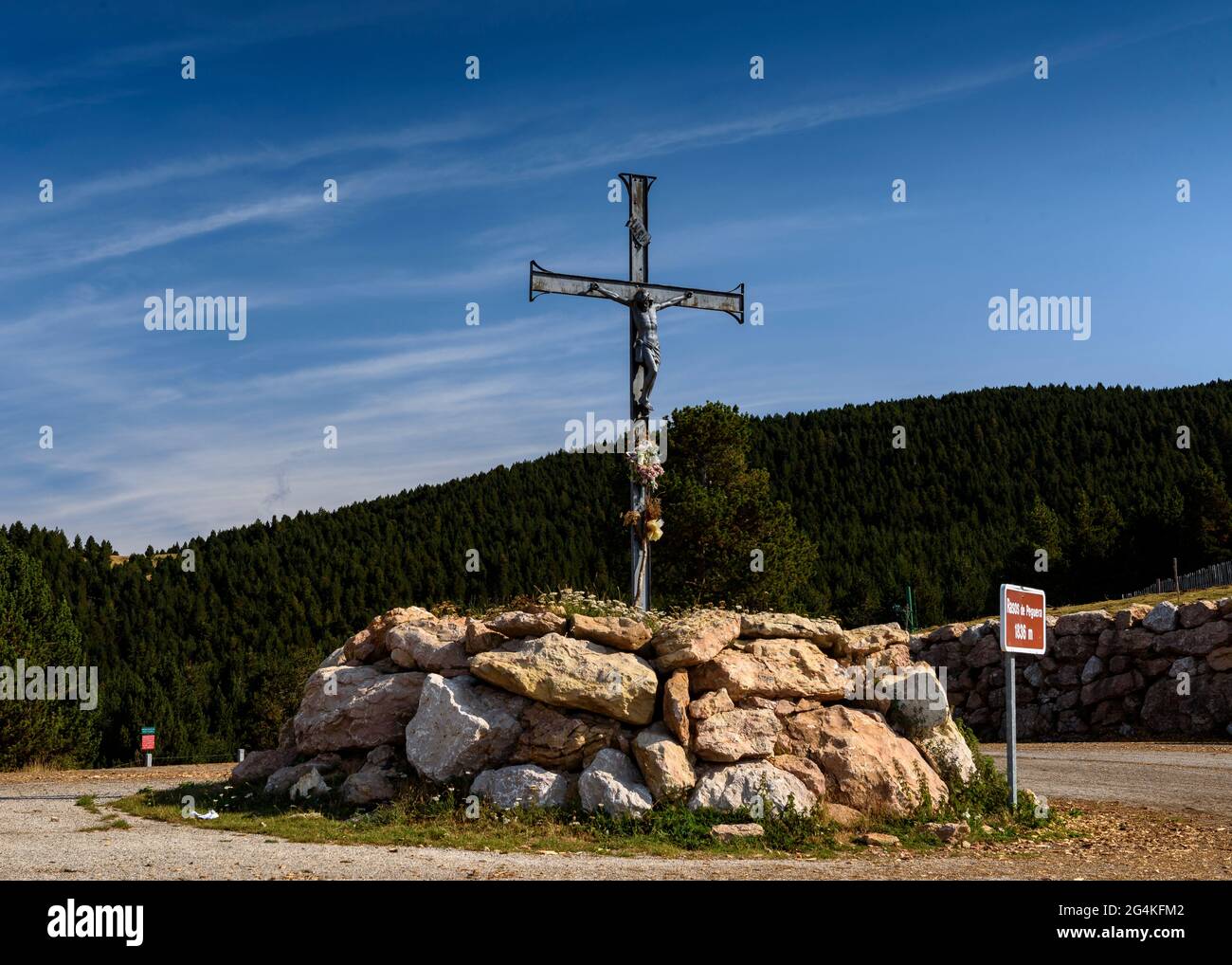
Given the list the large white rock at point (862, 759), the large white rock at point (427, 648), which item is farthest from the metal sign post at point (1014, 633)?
the large white rock at point (427, 648)

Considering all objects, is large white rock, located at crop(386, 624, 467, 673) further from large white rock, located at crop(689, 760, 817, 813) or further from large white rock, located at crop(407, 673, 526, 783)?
large white rock, located at crop(689, 760, 817, 813)

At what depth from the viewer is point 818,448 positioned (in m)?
117

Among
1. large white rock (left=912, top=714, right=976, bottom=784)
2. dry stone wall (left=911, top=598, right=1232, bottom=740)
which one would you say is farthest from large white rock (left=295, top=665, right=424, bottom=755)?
dry stone wall (left=911, top=598, right=1232, bottom=740)

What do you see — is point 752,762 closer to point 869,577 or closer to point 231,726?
point 231,726

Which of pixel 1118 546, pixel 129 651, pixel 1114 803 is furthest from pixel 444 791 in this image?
pixel 129 651

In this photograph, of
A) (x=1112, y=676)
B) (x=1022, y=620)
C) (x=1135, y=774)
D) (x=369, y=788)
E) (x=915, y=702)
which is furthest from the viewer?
(x=1112, y=676)

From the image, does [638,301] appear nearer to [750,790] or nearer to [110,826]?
[750,790]

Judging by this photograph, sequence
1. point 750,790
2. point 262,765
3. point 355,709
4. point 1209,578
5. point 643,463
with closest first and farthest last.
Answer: point 750,790 → point 355,709 → point 643,463 → point 262,765 → point 1209,578

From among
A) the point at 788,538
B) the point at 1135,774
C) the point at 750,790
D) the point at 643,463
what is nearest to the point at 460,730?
the point at 750,790

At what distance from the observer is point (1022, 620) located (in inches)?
481

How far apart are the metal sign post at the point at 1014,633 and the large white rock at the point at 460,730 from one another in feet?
18.9

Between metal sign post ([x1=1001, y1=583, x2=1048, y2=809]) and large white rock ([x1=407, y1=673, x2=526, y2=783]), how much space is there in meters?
5.77

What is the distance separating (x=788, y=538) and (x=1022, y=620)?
23.4 meters

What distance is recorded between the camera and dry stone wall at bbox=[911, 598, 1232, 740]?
20.3 meters
